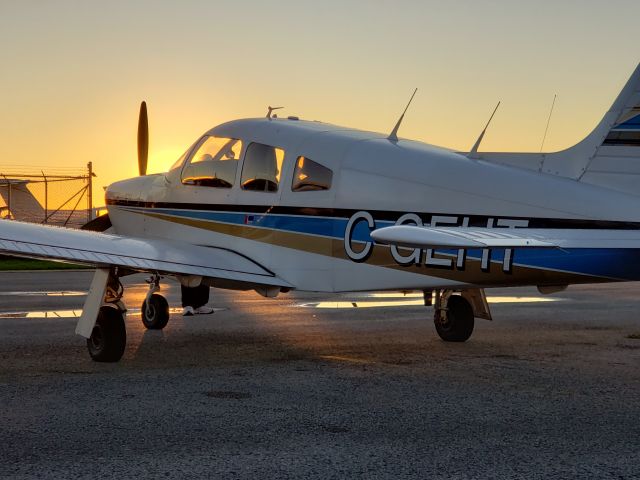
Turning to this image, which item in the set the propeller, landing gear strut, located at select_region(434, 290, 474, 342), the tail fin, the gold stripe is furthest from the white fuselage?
the propeller

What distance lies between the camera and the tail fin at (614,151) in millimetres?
8766

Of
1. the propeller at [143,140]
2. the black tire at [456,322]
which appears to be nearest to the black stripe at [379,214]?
the black tire at [456,322]

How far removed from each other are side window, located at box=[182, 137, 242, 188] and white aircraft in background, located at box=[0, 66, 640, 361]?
21 millimetres

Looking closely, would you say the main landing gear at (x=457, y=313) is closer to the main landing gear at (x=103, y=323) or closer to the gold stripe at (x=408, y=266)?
the gold stripe at (x=408, y=266)

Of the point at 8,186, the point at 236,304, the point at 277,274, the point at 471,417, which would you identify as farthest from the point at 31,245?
the point at 8,186

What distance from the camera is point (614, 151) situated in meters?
8.89

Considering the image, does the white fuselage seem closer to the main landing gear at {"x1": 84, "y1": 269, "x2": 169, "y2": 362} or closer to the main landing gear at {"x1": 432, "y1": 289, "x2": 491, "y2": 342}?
the main landing gear at {"x1": 84, "y1": 269, "x2": 169, "y2": 362}

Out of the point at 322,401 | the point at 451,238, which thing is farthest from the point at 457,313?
the point at 451,238

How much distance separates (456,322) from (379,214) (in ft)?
8.31

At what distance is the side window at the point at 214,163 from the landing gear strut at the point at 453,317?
3.13m

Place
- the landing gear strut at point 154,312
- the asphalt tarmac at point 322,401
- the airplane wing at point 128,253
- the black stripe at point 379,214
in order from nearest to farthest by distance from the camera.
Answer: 1. the asphalt tarmac at point 322,401
2. the black stripe at point 379,214
3. the airplane wing at point 128,253
4. the landing gear strut at point 154,312

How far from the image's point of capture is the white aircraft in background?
27.7ft

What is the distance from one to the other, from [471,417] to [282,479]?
224cm

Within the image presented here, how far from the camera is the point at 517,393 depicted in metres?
7.82
